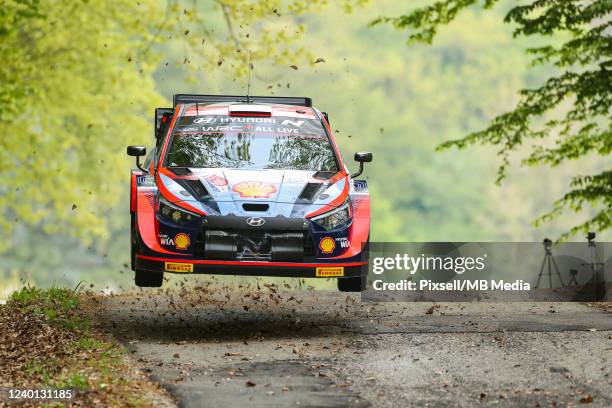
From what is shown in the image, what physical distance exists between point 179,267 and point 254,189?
3.75ft

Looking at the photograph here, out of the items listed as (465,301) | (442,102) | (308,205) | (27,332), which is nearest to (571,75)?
(465,301)

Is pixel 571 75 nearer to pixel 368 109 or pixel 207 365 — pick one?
pixel 207 365

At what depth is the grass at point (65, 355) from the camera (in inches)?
354

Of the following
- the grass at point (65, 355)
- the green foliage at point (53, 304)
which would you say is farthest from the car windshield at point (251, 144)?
the green foliage at point (53, 304)

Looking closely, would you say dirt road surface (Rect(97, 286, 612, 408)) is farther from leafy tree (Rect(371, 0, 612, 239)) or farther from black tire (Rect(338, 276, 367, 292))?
leafy tree (Rect(371, 0, 612, 239))

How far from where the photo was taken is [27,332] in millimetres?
12492

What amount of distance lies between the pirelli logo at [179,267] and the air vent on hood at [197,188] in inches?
28.8

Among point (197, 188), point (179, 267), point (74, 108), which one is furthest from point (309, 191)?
point (74, 108)

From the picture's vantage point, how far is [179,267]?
11430 mm

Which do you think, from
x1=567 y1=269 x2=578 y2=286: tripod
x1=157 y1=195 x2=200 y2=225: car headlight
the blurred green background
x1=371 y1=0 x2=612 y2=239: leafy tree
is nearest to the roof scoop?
x1=157 y1=195 x2=200 y2=225: car headlight

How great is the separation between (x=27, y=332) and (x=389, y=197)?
53802 mm

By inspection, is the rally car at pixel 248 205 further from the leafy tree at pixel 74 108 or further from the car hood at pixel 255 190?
the leafy tree at pixel 74 108

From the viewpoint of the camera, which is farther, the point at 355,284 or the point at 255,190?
the point at 355,284

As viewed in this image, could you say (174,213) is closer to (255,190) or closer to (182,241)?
(182,241)
